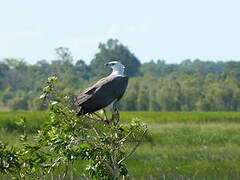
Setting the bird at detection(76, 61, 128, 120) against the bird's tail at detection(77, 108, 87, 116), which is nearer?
the bird's tail at detection(77, 108, 87, 116)

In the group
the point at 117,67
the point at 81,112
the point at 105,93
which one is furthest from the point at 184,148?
the point at 81,112

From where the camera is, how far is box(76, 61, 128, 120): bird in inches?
247

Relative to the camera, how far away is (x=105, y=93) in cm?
657

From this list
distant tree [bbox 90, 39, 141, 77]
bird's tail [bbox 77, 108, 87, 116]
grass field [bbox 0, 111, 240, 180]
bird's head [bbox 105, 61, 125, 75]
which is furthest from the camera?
distant tree [bbox 90, 39, 141, 77]

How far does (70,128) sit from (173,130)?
61.3 feet

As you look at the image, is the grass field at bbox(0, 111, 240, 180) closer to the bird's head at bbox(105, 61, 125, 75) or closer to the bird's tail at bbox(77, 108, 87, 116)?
the bird's head at bbox(105, 61, 125, 75)

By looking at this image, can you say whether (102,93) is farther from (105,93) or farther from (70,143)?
(70,143)

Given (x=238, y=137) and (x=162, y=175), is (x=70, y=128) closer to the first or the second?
Answer: (x=162, y=175)

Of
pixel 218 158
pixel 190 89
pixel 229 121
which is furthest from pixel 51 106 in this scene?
pixel 190 89

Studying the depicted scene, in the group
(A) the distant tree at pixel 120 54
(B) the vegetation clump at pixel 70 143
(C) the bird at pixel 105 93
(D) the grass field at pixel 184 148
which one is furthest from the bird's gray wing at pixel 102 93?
(A) the distant tree at pixel 120 54

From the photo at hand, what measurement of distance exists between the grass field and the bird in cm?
179

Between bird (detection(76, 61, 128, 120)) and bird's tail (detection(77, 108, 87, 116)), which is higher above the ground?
bird (detection(76, 61, 128, 120))

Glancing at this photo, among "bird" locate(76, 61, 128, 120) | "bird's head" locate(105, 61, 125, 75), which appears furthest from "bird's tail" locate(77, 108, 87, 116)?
"bird's head" locate(105, 61, 125, 75)

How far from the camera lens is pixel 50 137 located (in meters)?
5.54
